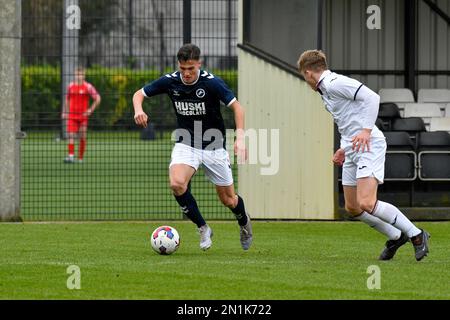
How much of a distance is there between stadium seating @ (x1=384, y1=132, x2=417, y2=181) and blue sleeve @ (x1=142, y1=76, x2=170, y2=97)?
4920 mm

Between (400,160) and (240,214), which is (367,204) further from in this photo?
(400,160)

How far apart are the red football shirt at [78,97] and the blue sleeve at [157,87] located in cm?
773

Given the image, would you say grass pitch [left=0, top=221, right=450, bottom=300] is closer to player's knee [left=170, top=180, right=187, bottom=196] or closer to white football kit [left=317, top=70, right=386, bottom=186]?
player's knee [left=170, top=180, right=187, bottom=196]

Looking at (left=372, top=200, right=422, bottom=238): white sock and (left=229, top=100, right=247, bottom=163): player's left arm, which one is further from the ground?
(left=229, top=100, right=247, bottom=163): player's left arm

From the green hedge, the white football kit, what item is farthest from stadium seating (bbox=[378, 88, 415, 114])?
the white football kit

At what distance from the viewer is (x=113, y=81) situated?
26938 mm

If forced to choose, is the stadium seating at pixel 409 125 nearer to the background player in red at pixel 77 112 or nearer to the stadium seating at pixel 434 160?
the stadium seating at pixel 434 160

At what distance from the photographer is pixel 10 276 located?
34.1 feet

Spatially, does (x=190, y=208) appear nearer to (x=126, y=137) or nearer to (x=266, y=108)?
→ (x=266, y=108)

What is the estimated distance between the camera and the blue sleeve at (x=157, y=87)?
1275cm

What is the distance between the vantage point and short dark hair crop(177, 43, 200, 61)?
12.2 meters

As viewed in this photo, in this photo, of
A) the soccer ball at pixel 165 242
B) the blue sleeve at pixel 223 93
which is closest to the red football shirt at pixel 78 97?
the blue sleeve at pixel 223 93

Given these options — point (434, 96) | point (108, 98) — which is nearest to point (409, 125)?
point (434, 96)

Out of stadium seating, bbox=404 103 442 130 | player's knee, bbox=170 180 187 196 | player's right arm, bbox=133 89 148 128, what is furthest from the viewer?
stadium seating, bbox=404 103 442 130
